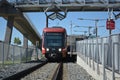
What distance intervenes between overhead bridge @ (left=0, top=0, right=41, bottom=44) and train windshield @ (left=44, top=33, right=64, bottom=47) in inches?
373

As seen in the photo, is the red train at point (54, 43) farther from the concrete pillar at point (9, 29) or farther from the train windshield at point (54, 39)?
the concrete pillar at point (9, 29)

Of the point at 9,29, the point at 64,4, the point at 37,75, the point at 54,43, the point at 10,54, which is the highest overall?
the point at 64,4

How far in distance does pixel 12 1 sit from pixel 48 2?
4995 millimetres

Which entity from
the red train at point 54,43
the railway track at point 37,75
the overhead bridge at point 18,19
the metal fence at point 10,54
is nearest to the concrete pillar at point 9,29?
the overhead bridge at point 18,19

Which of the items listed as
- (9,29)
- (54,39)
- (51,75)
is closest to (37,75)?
(51,75)

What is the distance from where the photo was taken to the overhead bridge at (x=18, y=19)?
48375mm

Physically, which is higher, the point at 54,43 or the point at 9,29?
the point at 9,29

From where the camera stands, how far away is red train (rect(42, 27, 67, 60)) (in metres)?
39.7

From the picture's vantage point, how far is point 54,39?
133ft

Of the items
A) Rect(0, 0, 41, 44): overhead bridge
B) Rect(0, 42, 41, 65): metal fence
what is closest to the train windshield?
Rect(0, 42, 41, 65): metal fence

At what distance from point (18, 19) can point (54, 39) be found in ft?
46.0

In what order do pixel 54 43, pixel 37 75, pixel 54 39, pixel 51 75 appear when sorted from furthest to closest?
pixel 54 39 < pixel 54 43 < pixel 37 75 < pixel 51 75

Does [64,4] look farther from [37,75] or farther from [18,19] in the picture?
[37,75]

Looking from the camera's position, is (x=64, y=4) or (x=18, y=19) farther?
(x=18, y=19)
